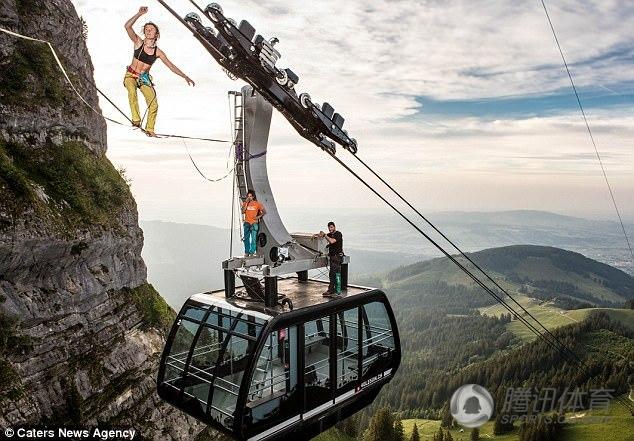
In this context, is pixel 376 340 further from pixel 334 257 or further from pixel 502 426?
pixel 502 426

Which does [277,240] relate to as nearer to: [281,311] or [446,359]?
[281,311]

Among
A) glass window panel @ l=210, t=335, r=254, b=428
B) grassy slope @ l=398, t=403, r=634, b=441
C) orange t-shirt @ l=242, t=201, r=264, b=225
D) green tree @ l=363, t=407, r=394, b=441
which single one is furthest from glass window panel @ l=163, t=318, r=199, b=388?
grassy slope @ l=398, t=403, r=634, b=441

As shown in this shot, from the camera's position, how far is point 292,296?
1020 cm

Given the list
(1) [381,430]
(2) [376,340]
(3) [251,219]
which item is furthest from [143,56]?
(1) [381,430]

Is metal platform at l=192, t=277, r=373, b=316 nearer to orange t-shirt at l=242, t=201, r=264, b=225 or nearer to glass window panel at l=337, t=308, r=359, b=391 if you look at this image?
glass window panel at l=337, t=308, r=359, b=391

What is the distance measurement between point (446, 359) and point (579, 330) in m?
54.1

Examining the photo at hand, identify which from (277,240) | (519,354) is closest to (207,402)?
(277,240)

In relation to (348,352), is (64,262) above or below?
above

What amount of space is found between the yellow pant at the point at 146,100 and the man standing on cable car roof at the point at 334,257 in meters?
4.53

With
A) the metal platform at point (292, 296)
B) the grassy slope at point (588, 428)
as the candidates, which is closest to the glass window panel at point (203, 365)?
the metal platform at point (292, 296)

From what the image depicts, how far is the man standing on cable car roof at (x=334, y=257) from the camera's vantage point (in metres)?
10.3

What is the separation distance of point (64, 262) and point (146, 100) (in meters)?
17.4

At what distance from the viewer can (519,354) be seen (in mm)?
156750

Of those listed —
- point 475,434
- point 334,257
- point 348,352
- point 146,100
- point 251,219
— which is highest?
point 146,100
